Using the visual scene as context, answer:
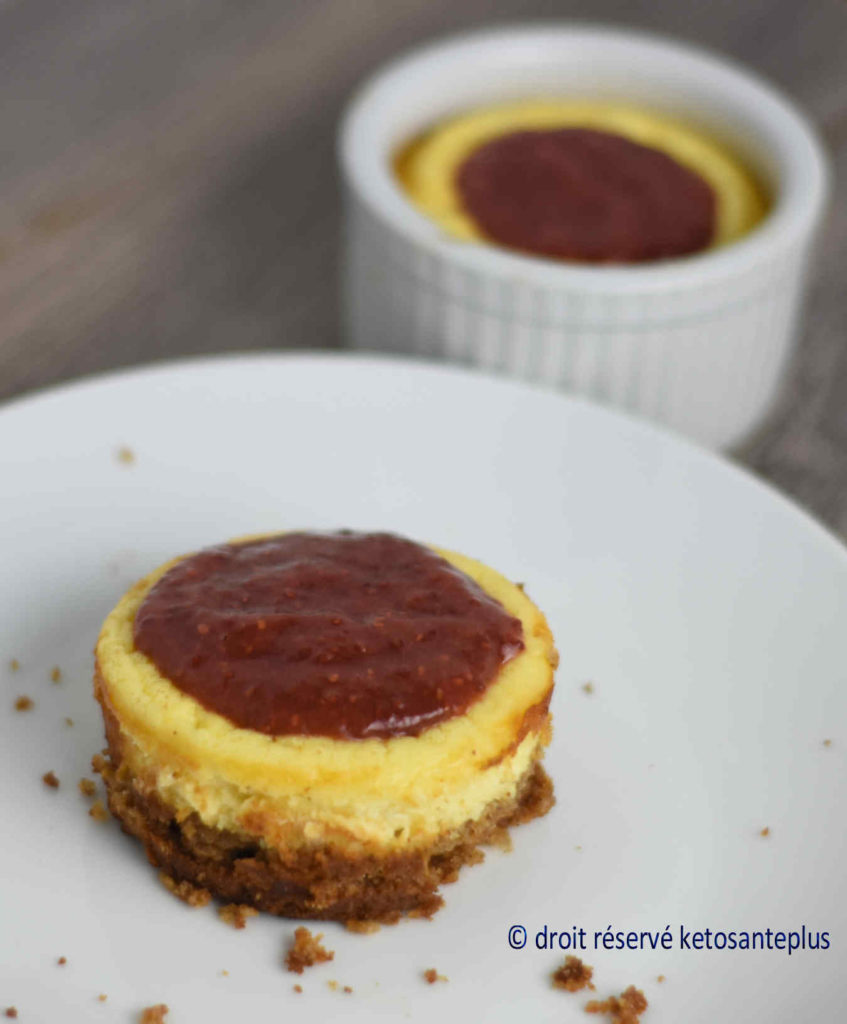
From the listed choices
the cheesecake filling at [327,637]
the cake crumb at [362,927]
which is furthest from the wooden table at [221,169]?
the cake crumb at [362,927]

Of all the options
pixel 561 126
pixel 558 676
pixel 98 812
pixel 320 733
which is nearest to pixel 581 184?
pixel 561 126

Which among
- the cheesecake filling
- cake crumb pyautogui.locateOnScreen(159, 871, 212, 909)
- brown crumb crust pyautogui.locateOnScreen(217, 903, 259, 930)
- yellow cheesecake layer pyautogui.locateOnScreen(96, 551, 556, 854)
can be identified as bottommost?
brown crumb crust pyautogui.locateOnScreen(217, 903, 259, 930)

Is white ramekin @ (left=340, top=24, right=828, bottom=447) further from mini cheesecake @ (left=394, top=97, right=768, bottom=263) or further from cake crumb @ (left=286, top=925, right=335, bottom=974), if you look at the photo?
cake crumb @ (left=286, top=925, right=335, bottom=974)

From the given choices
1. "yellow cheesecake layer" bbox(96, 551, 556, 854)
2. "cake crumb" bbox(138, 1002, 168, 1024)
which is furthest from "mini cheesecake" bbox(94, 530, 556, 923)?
"cake crumb" bbox(138, 1002, 168, 1024)

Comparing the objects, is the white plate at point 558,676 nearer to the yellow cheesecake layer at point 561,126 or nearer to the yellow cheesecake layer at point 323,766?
the yellow cheesecake layer at point 323,766

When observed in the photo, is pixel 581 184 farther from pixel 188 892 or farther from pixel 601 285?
pixel 188 892

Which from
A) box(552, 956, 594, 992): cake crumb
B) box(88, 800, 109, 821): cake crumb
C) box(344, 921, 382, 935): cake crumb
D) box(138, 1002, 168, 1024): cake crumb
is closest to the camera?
box(138, 1002, 168, 1024): cake crumb
